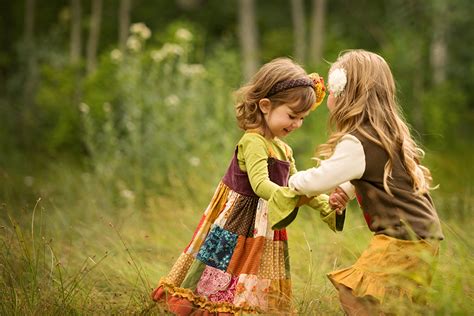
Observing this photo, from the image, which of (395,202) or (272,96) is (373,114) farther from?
(272,96)

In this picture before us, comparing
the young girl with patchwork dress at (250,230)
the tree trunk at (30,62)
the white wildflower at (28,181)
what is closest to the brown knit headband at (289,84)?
the young girl with patchwork dress at (250,230)

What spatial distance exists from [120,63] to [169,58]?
2.81 ft

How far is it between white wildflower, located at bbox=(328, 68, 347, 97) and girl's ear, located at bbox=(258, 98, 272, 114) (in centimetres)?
32

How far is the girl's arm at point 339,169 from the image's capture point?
3240 mm

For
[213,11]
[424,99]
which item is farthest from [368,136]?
[213,11]

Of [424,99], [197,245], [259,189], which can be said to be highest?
[259,189]

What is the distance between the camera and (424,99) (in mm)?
11766

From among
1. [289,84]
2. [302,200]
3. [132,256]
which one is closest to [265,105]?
[289,84]

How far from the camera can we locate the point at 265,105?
367 cm

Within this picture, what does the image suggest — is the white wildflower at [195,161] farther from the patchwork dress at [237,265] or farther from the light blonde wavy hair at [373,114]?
the light blonde wavy hair at [373,114]

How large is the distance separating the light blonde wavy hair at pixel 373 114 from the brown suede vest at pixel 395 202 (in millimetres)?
28

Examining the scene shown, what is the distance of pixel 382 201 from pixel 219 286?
892mm

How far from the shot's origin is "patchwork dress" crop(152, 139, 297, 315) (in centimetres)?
362

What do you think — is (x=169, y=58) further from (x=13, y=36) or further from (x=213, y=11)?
(x=13, y=36)
